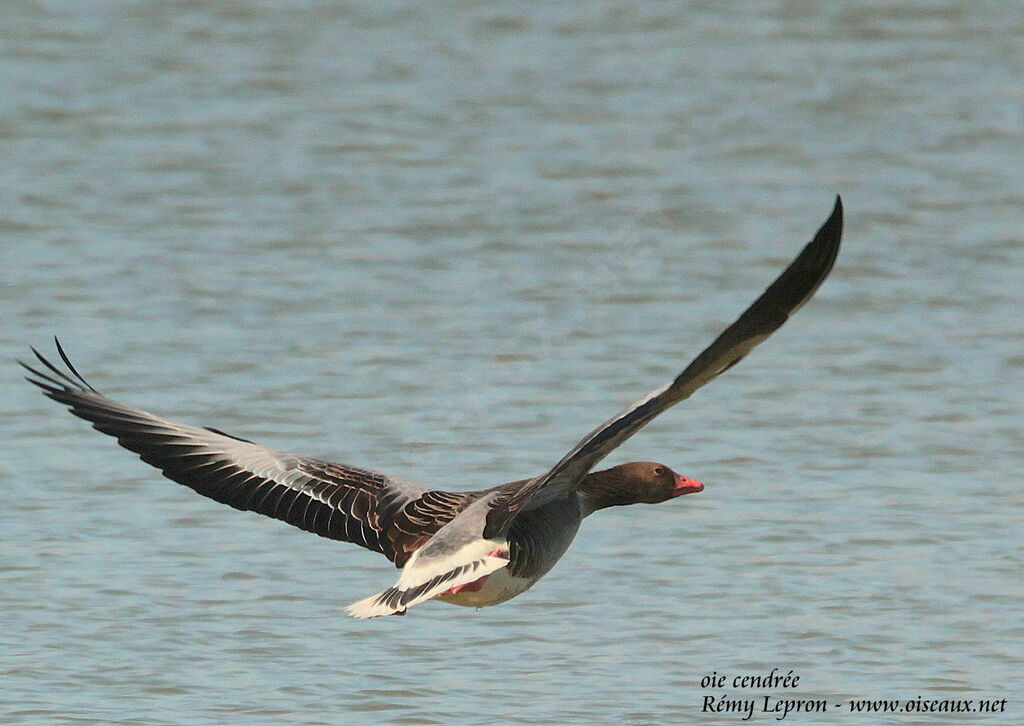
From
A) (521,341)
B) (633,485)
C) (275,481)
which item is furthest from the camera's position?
(521,341)

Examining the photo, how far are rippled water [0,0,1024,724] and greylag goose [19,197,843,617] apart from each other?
1.98ft

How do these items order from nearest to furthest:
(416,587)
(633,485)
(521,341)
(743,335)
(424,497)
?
1. (743,335)
2. (416,587)
3. (424,497)
4. (633,485)
5. (521,341)

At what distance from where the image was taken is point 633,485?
347 inches

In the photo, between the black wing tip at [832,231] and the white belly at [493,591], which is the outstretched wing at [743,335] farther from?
the white belly at [493,591]

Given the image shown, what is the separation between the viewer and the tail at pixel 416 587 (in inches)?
285

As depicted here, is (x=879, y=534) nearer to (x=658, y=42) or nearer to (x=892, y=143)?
(x=892, y=143)

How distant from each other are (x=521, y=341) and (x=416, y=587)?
6.24m

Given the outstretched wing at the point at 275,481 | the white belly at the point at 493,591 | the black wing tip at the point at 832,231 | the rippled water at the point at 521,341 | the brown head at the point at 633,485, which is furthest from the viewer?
the brown head at the point at 633,485

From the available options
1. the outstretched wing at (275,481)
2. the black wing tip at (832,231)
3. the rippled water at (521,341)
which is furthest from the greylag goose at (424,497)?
the rippled water at (521,341)

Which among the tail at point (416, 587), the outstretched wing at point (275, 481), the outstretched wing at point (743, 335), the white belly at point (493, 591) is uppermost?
the outstretched wing at point (743, 335)

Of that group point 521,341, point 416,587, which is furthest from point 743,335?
point 521,341

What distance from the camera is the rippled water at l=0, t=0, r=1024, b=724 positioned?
862 centimetres

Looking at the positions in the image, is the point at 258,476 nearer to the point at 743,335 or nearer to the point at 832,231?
the point at 743,335

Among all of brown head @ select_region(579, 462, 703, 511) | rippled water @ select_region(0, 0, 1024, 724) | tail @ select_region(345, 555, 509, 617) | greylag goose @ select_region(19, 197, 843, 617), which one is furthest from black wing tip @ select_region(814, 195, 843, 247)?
brown head @ select_region(579, 462, 703, 511)
